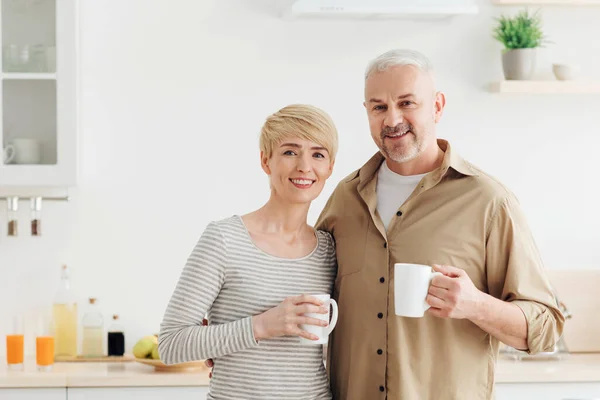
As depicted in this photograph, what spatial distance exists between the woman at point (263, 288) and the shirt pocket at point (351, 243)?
7 cm

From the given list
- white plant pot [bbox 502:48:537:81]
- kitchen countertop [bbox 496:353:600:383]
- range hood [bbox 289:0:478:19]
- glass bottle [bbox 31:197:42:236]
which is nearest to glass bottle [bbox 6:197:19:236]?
glass bottle [bbox 31:197:42:236]

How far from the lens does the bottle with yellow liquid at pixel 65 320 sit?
3.23 metres

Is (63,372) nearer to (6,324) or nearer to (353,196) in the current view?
(6,324)

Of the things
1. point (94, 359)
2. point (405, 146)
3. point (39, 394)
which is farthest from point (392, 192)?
point (94, 359)

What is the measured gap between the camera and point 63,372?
2.96 meters

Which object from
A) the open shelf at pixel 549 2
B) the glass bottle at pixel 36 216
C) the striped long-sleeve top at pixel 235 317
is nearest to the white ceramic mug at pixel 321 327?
the striped long-sleeve top at pixel 235 317

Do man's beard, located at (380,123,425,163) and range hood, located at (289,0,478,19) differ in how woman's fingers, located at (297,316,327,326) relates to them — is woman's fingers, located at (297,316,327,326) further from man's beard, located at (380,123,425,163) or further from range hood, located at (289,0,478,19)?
range hood, located at (289,0,478,19)

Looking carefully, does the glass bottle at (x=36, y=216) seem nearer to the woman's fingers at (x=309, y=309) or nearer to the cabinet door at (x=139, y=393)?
the cabinet door at (x=139, y=393)

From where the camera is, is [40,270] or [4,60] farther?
[40,270]

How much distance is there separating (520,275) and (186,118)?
1.77 meters

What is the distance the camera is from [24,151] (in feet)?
10.1

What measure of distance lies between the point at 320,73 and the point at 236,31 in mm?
349

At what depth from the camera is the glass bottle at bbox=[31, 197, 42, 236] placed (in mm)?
3254

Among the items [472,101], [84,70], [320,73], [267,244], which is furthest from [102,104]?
[267,244]
